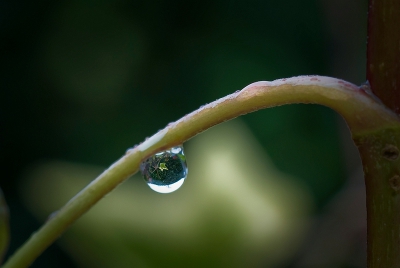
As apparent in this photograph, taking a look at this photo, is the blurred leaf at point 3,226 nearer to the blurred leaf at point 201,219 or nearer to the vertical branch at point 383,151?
the vertical branch at point 383,151

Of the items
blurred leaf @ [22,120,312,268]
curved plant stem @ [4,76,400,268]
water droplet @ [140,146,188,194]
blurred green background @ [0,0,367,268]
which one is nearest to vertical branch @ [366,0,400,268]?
curved plant stem @ [4,76,400,268]

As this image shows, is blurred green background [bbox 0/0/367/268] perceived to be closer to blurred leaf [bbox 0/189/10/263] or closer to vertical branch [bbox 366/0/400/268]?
blurred leaf [bbox 0/189/10/263]

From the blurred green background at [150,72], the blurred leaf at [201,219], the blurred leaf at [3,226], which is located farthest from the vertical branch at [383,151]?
the blurred green background at [150,72]

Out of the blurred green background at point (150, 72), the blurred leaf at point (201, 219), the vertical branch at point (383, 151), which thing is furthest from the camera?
the blurred green background at point (150, 72)

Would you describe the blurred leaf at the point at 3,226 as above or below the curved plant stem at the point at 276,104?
below

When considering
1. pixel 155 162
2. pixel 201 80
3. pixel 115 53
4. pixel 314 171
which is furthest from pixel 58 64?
pixel 155 162

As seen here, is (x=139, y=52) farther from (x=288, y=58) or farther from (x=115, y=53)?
(x=288, y=58)

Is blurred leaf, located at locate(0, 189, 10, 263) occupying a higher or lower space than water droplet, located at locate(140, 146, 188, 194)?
lower

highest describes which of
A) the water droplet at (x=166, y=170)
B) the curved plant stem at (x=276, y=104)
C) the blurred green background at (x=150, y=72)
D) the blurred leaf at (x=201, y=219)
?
the blurred green background at (x=150, y=72)
